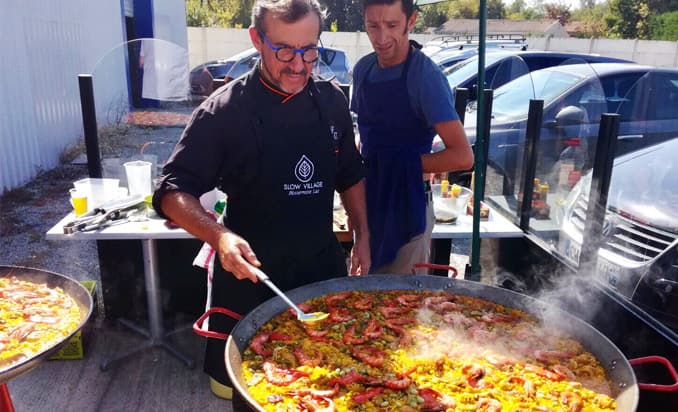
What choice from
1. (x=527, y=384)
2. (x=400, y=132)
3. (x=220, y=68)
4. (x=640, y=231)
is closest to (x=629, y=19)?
(x=220, y=68)

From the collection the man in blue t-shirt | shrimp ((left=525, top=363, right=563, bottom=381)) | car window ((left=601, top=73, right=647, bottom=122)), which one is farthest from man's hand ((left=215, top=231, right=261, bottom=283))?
car window ((left=601, top=73, right=647, bottom=122))

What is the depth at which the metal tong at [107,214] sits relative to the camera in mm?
3412

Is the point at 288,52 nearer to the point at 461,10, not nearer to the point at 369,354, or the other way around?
the point at 369,354

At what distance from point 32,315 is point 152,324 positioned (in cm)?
175

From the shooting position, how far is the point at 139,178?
4.01m

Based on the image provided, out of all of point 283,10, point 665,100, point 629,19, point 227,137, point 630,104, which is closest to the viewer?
point 283,10

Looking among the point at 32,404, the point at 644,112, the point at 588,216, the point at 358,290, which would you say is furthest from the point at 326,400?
the point at 644,112

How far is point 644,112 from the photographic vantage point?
4.95m

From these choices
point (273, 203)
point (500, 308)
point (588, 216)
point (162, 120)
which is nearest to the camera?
point (273, 203)

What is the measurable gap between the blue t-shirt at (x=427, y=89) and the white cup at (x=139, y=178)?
205 cm

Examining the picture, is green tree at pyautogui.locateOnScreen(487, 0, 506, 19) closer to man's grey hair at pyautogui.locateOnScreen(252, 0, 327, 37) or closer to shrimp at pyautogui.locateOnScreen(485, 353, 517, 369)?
man's grey hair at pyautogui.locateOnScreen(252, 0, 327, 37)

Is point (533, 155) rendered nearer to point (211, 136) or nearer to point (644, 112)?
point (644, 112)

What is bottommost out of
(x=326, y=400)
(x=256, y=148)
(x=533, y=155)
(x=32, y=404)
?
(x=32, y=404)

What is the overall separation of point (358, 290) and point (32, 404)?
2491 millimetres
